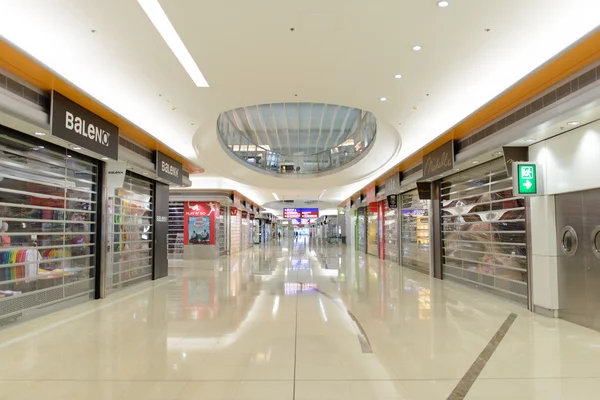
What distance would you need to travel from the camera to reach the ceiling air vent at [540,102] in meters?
4.79

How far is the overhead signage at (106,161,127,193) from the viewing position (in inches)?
331

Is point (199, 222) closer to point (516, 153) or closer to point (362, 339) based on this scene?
point (516, 153)

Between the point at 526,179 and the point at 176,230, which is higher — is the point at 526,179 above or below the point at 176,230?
above

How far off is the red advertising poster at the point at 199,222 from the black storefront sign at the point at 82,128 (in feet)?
39.7

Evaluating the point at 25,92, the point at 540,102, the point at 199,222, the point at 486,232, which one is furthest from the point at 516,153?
the point at 199,222

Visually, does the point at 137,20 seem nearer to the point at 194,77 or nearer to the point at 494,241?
the point at 194,77

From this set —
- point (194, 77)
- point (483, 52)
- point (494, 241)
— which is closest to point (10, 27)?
point (194, 77)

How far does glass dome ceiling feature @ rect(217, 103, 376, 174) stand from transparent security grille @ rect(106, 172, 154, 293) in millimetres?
3150

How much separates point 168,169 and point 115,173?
2365 mm

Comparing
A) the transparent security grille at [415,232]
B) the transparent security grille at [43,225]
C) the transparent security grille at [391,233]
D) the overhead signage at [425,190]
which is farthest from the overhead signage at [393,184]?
the transparent security grille at [43,225]

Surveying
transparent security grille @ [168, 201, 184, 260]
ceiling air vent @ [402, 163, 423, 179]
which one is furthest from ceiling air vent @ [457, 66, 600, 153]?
transparent security grille @ [168, 201, 184, 260]

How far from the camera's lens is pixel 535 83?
5531 millimetres

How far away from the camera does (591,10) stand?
4480 mm

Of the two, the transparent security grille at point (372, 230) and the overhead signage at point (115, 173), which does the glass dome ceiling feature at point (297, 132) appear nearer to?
the transparent security grille at point (372, 230)
